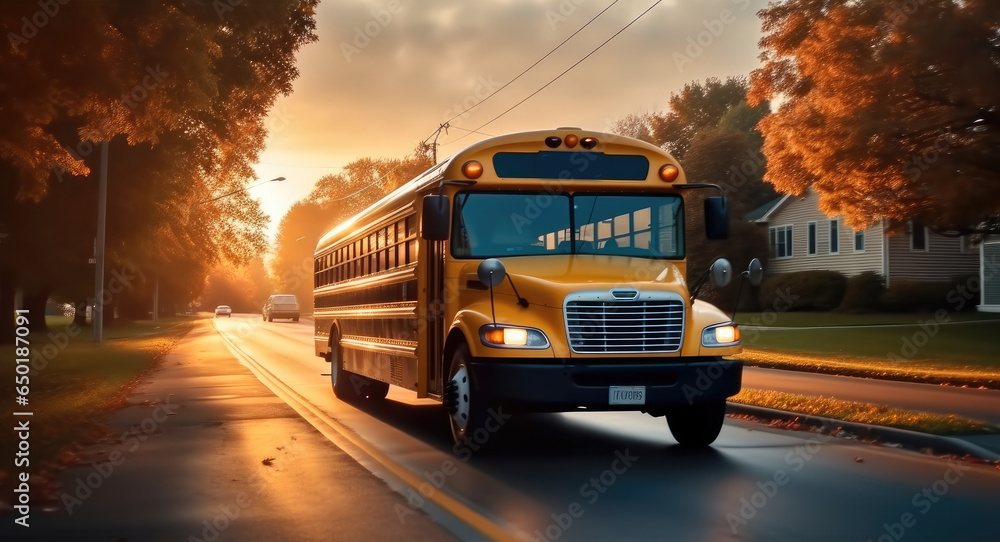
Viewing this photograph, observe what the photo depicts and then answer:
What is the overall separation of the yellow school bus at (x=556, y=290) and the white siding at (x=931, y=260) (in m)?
35.7

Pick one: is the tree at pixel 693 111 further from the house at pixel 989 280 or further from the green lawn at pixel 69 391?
the green lawn at pixel 69 391

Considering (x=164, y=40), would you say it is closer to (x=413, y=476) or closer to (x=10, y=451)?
(x=10, y=451)

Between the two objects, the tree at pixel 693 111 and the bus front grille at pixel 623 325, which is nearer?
the bus front grille at pixel 623 325

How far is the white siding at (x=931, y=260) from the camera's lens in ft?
146

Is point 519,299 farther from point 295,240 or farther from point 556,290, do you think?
point 295,240

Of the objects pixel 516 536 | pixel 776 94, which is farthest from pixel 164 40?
pixel 776 94

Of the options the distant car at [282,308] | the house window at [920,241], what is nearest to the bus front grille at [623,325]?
the house window at [920,241]

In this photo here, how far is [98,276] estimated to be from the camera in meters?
33.6

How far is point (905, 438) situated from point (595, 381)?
343 centimetres

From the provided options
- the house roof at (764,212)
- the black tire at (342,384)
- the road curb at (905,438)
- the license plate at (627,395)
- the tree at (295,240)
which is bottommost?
the road curb at (905,438)

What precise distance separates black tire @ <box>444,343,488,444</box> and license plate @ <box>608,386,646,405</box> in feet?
3.71

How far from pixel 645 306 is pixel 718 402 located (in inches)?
52.7

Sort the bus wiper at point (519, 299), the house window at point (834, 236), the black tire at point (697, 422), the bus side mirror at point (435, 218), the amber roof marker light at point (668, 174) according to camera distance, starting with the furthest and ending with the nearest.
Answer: the house window at point (834, 236), the amber roof marker light at point (668, 174), the black tire at point (697, 422), the bus side mirror at point (435, 218), the bus wiper at point (519, 299)

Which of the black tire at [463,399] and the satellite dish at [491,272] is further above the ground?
the satellite dish at [491,272]
